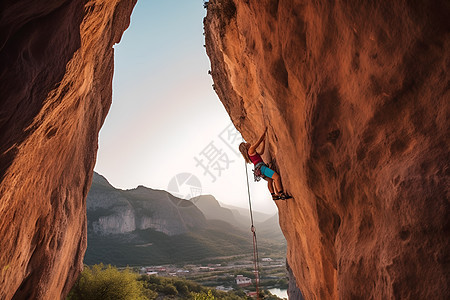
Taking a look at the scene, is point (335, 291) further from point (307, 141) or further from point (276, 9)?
point (276, 9)

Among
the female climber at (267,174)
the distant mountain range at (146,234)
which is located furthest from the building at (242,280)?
the female climber at (267,174)

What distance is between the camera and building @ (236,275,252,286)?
50094 mm

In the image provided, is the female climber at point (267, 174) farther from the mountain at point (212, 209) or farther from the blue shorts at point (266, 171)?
the mountain at point (212, 209)

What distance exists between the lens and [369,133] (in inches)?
153

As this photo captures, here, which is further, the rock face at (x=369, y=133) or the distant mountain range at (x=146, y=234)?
the distant mountain range at (x=146, y=234)

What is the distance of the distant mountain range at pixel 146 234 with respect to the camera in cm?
6481

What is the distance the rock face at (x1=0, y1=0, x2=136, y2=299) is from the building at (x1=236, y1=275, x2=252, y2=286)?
43589 mm

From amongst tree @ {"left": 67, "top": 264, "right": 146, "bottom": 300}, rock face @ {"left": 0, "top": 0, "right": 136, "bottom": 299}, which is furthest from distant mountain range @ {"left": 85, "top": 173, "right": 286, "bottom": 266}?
rock face @ {"left": 0, "top": 0, "right": 136, "bottom": 299}

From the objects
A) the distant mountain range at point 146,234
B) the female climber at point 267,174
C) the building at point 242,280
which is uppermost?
the female climber at point 267,174

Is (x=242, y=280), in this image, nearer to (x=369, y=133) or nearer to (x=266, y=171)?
(x=266, y=171)

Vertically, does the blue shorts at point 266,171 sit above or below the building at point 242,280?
above

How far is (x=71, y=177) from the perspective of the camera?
440 inches

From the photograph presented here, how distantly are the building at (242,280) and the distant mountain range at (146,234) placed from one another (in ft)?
50.0

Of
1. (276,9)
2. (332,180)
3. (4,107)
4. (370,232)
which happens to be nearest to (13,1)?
(4,107)
